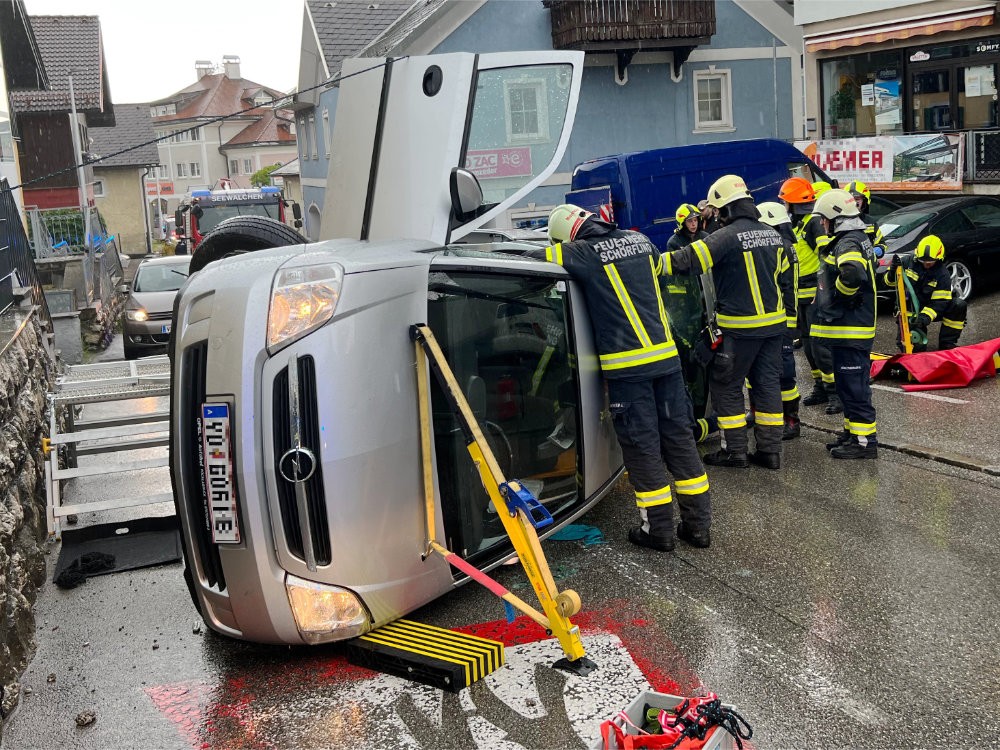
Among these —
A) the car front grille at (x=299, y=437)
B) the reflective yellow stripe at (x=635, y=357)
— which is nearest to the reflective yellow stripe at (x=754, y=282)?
the reflective yellow stripe at (x=635, y=357)

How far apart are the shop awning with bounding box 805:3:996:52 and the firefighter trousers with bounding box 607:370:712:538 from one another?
15754mm

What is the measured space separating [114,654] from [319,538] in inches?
55.3

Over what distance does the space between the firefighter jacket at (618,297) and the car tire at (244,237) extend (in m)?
2.27

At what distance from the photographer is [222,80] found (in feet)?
308

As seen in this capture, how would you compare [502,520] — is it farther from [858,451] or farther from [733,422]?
[858,451]

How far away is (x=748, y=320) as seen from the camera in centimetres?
707

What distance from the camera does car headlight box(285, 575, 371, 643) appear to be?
4.37 m

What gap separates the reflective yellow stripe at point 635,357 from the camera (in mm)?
5609

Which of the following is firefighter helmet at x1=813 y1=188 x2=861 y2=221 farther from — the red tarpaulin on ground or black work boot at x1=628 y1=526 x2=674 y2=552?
black work boot at x1=628 y1=526 x2=674 y2=552

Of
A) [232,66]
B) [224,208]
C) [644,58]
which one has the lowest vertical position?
[224,208]

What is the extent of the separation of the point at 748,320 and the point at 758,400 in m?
0.64

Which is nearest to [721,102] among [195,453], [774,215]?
[774,215]

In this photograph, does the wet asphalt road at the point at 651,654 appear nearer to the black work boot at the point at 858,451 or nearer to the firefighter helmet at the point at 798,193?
the black work boot at the point at 858,451

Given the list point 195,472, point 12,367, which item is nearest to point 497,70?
point 195,472
